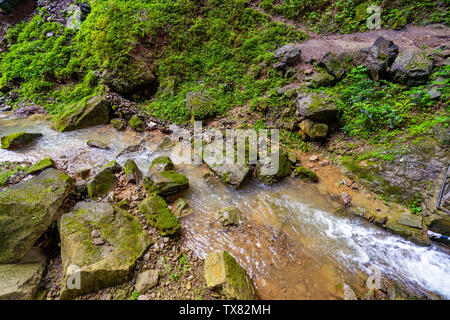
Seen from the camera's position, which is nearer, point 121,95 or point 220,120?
point 220,120

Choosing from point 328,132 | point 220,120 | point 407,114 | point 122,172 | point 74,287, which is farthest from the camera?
point 220,120

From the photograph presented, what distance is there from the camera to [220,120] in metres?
7.47

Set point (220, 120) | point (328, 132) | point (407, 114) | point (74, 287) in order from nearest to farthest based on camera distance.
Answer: point (74, 287) < point (407, 114) < point (328, 132) < point (220, 120)

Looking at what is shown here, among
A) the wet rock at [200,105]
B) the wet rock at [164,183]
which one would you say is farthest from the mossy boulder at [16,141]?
the wet rock at [200,105]

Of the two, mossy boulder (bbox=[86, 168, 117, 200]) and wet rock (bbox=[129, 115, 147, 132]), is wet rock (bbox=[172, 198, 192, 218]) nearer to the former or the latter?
mossy boulder (bbox=[86, 168, 117, 200])

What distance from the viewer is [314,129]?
587 cm

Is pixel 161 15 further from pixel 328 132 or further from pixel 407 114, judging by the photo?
pixel 407 114

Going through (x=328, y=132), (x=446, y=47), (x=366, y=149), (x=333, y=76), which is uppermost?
(x=446, y=47)

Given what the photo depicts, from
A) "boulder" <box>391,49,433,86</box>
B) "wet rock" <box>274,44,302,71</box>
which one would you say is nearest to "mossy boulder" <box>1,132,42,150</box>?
"wet rock" <box>274,44,302,71</box>

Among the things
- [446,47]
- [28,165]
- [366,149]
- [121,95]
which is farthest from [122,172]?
[446,47]

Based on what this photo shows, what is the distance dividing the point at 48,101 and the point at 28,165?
6248 millimetres

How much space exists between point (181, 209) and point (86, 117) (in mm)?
6879

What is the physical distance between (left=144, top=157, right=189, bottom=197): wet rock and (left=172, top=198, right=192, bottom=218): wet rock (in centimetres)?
41

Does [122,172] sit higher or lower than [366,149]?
lower
